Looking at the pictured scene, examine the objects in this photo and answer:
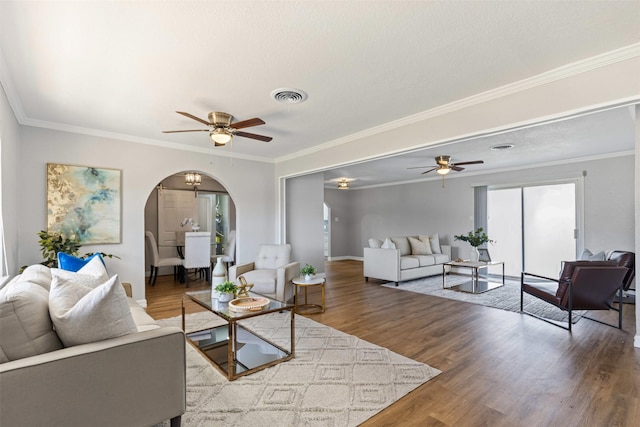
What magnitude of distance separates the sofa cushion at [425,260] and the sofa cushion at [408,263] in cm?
13

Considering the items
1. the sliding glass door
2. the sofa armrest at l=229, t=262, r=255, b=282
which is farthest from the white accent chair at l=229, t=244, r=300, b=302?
the sliding glass door

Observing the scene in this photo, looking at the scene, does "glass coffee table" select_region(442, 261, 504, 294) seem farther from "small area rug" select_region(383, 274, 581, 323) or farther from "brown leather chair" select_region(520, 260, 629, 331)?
"brown leather chair" select_region(520, 260, 629, 331)

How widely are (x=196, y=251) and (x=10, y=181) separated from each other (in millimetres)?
3164

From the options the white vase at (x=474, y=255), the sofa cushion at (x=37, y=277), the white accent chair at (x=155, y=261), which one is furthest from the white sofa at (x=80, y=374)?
the white vase at (x=474, y=255)

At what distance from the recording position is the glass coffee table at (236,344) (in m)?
2.51

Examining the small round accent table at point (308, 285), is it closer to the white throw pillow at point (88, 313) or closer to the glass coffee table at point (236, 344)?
the glass coffee table at point (236, 344)

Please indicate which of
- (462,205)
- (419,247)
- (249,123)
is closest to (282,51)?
(249,123)

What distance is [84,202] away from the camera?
417 centimetres

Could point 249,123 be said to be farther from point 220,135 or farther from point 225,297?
point 225,297

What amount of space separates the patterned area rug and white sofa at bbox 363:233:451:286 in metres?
3.03

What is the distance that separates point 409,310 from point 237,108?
3.49 m

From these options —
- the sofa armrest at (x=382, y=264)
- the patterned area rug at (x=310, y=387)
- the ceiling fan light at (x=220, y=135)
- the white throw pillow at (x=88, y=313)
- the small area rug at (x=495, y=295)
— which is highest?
the ceiling fan light at (x=220, y=135)

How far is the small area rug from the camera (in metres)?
4.18

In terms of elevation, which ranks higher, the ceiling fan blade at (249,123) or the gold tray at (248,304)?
the ceiling fan blade at (249,123)
